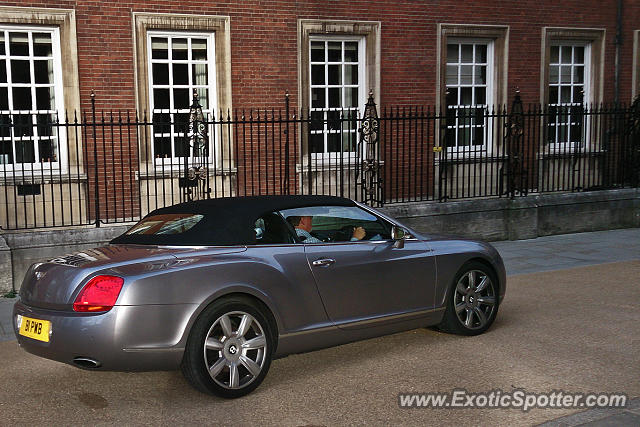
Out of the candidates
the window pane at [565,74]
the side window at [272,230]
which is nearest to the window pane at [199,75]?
the side window at [272,230]

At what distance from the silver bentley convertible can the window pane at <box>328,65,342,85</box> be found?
25.6 feet

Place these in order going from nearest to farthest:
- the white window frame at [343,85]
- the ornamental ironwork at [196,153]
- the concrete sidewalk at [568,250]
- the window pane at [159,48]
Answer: the ornamental ironwork at [196,153]
the concrete sidewalk at [568,250]
the window pane at [159,48]
the white window frame at [343,85]

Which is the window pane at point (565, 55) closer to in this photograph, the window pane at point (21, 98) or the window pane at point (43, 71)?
the window pane at point (43, 71)

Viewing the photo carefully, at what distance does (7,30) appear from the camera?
38.4 ft

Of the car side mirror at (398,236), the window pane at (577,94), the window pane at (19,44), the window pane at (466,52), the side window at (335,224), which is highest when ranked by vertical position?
the window pane at (466,52)

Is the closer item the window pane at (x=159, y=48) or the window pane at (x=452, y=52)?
the window pane at (x=159, y=48)

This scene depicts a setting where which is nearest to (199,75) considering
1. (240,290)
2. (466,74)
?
(466,74)

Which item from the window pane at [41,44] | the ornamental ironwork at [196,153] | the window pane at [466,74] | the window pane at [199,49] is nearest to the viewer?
the ornamental ironwork at [196,153]

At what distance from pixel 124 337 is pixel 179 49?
8.75 m

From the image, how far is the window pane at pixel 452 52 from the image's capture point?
15.4 m

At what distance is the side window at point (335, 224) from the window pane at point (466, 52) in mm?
9747

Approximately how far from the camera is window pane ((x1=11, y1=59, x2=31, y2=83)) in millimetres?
11883

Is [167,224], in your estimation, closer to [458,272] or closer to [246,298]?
[246,298]

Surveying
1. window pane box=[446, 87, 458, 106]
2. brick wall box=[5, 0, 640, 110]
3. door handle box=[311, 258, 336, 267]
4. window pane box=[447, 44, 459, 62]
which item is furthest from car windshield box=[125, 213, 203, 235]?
window pane box=[447, 44, 459, 62]
